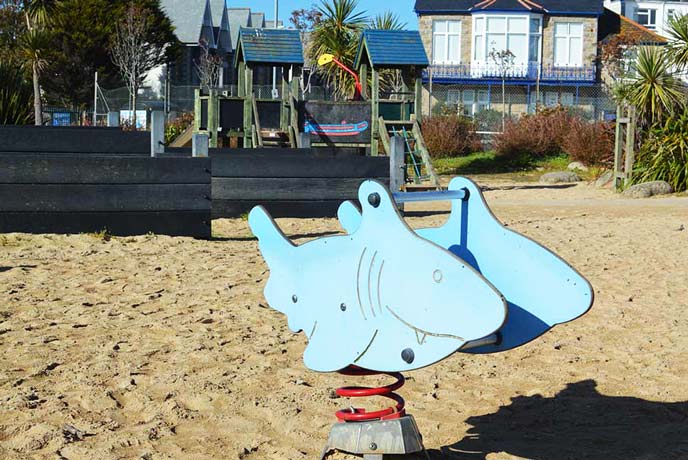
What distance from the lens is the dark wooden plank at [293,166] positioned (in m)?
12.9

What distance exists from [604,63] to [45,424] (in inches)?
1719

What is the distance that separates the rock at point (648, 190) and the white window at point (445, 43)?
30.6m

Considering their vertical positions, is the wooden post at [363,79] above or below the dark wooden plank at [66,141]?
above

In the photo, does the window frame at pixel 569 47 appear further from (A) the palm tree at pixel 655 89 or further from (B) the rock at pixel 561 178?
(A) the palm tree at pixel 655 89

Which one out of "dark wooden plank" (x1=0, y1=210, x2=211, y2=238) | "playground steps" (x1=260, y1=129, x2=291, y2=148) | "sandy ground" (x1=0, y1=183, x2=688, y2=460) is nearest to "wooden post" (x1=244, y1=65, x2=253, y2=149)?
"playground steps" (x1=260, y1=129, x2=291, y2=148)

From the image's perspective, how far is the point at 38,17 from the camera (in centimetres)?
4106

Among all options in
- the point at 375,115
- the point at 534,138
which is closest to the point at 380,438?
the point at 375,115

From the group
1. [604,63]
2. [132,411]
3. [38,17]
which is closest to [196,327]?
[132,411]

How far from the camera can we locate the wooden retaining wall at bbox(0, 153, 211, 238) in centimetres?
1088

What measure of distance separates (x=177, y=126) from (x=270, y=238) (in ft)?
91.4

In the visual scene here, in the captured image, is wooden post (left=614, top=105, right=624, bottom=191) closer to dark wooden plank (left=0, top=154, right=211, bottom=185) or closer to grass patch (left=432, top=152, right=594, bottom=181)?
grass patch (left=432, top=152, right=594, bottom=181)

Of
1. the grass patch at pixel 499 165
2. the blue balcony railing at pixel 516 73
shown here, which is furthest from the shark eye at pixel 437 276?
the blue balcony railing at pixel 516 73

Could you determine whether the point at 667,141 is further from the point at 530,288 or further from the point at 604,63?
the point at 604,63

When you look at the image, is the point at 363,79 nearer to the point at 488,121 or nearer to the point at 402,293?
the point at 488,121
